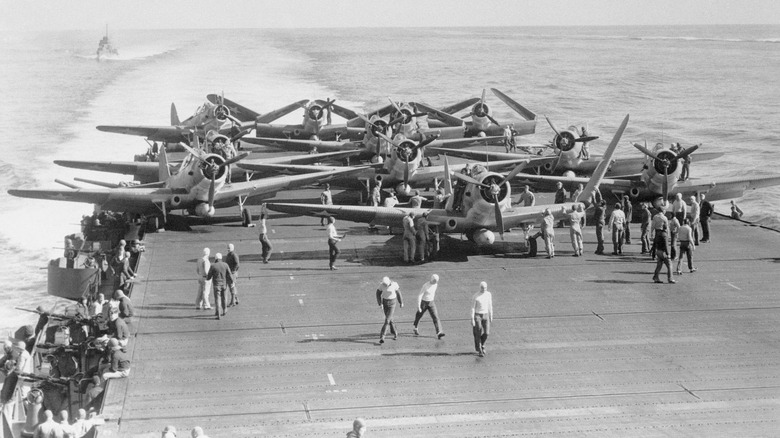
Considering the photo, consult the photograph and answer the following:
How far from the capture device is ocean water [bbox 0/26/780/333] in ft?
176

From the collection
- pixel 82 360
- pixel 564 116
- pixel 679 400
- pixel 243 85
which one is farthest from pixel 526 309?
pixel 243 85

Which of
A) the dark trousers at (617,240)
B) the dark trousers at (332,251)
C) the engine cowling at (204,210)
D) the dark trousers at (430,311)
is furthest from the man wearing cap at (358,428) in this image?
the engine cowling at (204,210)

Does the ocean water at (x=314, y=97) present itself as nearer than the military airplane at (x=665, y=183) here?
No

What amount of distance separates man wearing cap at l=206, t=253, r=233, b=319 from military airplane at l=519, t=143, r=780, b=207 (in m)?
16.1

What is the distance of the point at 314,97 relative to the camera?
10025 cm

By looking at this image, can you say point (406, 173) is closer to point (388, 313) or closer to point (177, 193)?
point (177, 193)

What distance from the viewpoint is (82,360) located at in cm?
2117

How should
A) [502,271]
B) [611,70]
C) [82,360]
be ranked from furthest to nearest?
[611,70] < [502,271] < [82,360]

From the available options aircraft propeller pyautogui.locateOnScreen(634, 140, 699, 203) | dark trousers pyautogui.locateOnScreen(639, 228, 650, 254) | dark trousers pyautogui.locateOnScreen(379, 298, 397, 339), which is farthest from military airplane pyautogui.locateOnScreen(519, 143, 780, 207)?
dark trousers pyautogui.locateOnScreen(379, 298, 397, 339)

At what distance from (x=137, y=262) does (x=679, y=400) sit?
1646 centimetres

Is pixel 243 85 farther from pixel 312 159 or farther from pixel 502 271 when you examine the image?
pixel 502 271

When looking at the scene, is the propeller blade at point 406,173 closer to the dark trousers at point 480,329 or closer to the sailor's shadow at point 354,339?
the sailor's shadow at point 354,339

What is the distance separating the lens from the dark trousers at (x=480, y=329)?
59.8 feet

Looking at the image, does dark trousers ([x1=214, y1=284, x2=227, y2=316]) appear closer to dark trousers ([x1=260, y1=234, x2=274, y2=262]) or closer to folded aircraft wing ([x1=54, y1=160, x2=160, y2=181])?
dark trousers ([x1=260, y1=234, x2=274, y2=262])
